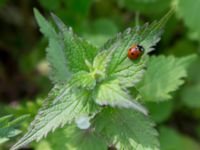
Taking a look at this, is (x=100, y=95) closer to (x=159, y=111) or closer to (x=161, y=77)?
(x=161, y=77)

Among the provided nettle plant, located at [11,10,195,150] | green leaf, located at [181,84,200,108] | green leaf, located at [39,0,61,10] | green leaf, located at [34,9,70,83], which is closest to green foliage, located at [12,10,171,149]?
nettle plant, located at [11,10,195,150]

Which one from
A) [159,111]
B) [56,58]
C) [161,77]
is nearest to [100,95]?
[56,58]

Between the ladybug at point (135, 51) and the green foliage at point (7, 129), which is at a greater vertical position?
the green foliage at point (7, 129)

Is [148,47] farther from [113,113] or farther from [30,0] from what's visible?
[30,0]

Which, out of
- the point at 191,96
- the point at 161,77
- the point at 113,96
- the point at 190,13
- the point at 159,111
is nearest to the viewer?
the point at 113,96

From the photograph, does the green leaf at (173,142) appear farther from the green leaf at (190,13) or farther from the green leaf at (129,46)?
the green leaf at (129,46)

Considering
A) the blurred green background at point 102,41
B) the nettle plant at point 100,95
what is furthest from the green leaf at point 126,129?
the blurred green background at point 102,41

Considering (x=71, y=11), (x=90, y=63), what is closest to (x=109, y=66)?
(x=90, y=63)
